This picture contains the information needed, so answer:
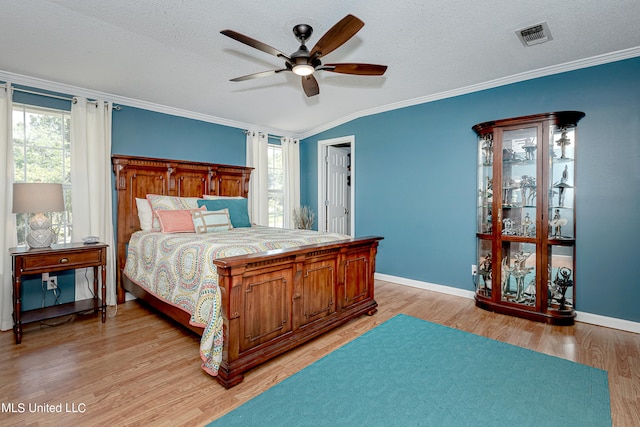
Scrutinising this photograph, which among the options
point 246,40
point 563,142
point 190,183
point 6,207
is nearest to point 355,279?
point 246,40

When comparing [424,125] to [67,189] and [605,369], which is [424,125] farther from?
[67,189]

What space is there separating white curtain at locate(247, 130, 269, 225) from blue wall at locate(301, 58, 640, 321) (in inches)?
39.4

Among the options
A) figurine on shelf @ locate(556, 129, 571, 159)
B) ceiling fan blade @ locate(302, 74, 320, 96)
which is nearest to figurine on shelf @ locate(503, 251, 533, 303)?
figurine on shelf @ locate(556, 129, 571, 159)

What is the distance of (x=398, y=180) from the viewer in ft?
14.8

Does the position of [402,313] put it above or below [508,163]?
below

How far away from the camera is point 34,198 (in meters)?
2.73

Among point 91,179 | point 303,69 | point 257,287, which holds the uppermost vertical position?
point 303,69

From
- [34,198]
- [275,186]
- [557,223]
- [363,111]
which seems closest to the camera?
[34,198]

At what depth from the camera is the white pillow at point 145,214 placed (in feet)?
11.8

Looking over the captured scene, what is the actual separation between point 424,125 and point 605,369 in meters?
3.11

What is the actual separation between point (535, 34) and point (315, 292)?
285 centimetres

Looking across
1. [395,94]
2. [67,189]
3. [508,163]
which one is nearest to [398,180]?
[395,94]

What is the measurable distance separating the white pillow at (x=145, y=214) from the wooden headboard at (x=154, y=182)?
5.5 inches

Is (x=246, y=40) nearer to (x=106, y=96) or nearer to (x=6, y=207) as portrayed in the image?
(x=106, y=96)
